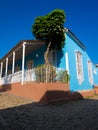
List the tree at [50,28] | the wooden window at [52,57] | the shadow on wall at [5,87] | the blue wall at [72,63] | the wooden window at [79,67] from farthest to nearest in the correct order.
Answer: the wooden window at [79,67], the shadow on wall at [5,87], the wooden window at [52,57], the blue wall at [72,63], the tree at [50,28]

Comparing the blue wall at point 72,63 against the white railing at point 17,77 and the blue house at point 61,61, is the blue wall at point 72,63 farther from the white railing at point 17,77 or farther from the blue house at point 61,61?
the white railing at point 17,77

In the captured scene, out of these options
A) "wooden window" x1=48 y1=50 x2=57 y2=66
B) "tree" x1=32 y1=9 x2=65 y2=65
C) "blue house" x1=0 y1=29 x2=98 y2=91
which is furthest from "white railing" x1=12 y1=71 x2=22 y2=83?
"wooden window" x1=48 y1=50 x2=57 y2=66

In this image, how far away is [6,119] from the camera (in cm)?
663

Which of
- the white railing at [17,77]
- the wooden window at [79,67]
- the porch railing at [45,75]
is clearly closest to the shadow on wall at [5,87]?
the white railing at [17,77]

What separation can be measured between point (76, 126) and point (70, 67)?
8.58 metres

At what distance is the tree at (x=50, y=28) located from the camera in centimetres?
1283

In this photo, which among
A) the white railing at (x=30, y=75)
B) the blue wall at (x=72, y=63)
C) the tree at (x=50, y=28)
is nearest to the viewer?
the white railing at (x=30, y=75)

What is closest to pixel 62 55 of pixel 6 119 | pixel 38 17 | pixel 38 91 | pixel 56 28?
pixel 56 28

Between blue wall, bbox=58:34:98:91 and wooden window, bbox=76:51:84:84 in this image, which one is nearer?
blue wall, bbox=58:34:98:91

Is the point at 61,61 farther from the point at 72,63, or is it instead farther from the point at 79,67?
the point at 79,67

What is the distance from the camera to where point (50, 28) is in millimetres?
12867

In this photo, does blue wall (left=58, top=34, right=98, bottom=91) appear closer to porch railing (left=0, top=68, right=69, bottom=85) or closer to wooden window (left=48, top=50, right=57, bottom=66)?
wooden window (left=48, top=50, right=57, bottom=66)

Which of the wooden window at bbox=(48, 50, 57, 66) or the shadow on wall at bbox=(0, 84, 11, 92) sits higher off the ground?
the wooden window at bbox=(48, 50, 57, 66)

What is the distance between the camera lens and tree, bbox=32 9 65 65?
1283 cm
